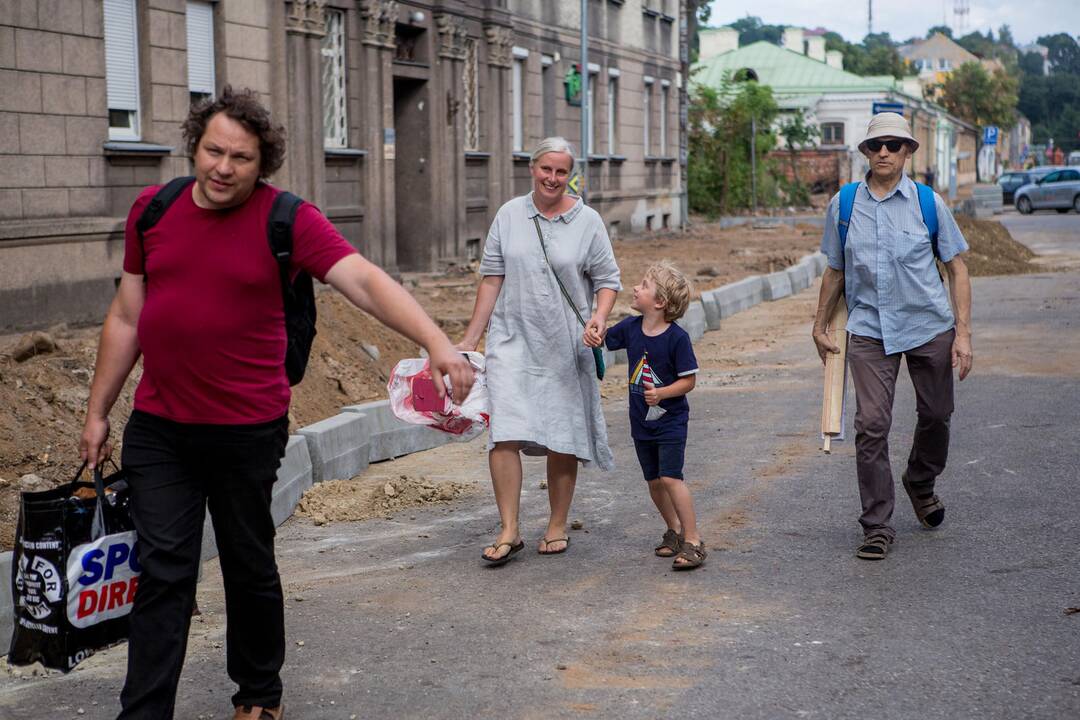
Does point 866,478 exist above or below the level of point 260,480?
below

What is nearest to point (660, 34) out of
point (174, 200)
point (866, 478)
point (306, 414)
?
point (306, 414)

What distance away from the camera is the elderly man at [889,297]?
6.85 metres

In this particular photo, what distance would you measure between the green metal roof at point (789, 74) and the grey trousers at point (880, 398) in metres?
68.6

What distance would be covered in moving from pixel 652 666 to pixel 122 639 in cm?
182

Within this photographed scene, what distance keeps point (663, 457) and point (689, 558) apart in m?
0.47

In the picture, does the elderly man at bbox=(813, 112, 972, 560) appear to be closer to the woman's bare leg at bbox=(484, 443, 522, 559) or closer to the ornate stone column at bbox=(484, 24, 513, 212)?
the woman's bare leg at bbox=(484, 443, 522, 559)

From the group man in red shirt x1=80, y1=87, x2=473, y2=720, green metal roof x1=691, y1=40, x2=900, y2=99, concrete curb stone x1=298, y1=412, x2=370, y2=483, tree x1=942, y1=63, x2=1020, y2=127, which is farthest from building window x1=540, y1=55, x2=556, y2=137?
tree x1=942, y1=63, x2=1020, y2=127

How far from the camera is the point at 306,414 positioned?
10656mm

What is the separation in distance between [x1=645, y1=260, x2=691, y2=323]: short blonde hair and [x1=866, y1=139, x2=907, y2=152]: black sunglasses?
3.54 feet

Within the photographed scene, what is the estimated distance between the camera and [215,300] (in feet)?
14.0

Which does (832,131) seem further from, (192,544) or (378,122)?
(192,544)

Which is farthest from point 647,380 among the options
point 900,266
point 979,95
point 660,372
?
point 979,95

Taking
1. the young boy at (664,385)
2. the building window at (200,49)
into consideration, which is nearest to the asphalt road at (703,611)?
the young boy at (664,385)

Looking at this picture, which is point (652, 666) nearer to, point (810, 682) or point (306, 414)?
point (810, 682)
